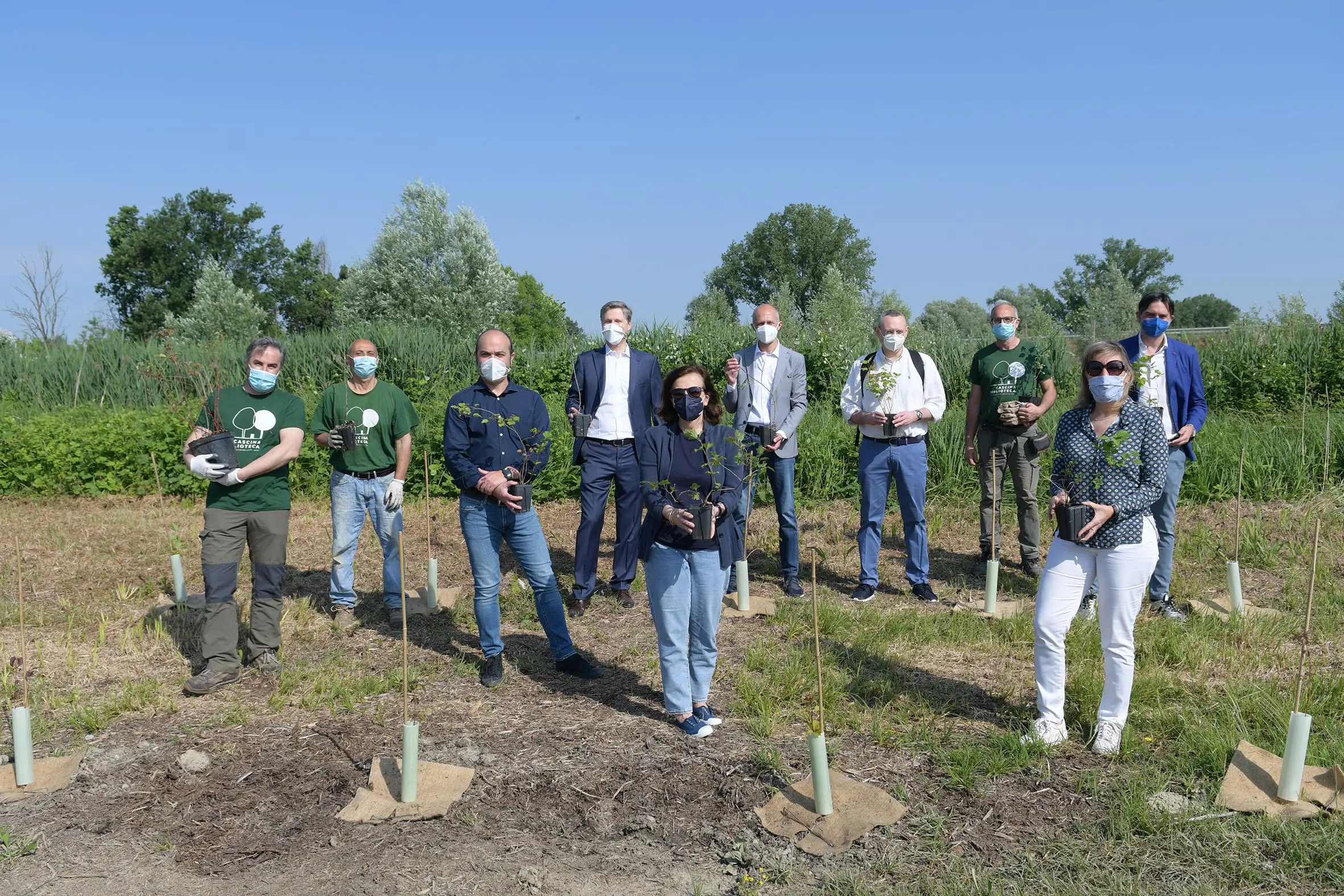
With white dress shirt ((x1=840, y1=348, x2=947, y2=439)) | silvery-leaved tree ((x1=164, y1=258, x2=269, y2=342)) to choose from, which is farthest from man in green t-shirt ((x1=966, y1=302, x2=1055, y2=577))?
silvery-leaved tree ((x1=164, y1=258, x2=269, y2=342))

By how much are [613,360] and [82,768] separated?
3.88 m

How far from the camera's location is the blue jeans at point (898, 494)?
6.71m

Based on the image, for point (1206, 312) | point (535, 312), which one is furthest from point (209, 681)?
point (1206, 312)

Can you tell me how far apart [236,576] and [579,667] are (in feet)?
6.77

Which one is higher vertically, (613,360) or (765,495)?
(613,360)

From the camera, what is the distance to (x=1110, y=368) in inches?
171

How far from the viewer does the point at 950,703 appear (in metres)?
5.00

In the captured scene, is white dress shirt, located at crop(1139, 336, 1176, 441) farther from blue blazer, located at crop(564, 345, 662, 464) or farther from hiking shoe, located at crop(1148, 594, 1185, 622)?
blue blazer, located at crop(564, 345, 662, 464)

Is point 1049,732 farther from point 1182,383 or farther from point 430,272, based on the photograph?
point 430,272

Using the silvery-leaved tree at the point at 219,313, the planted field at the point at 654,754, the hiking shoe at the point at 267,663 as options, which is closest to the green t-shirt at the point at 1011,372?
the planted field at the point at 654,754

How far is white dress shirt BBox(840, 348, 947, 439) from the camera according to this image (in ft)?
22.0

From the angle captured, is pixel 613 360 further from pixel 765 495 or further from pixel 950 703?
pixel 765 495

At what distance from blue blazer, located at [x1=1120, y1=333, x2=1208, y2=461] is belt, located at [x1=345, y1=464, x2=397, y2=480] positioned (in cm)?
497

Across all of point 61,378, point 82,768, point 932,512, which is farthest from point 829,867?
point 61,378
